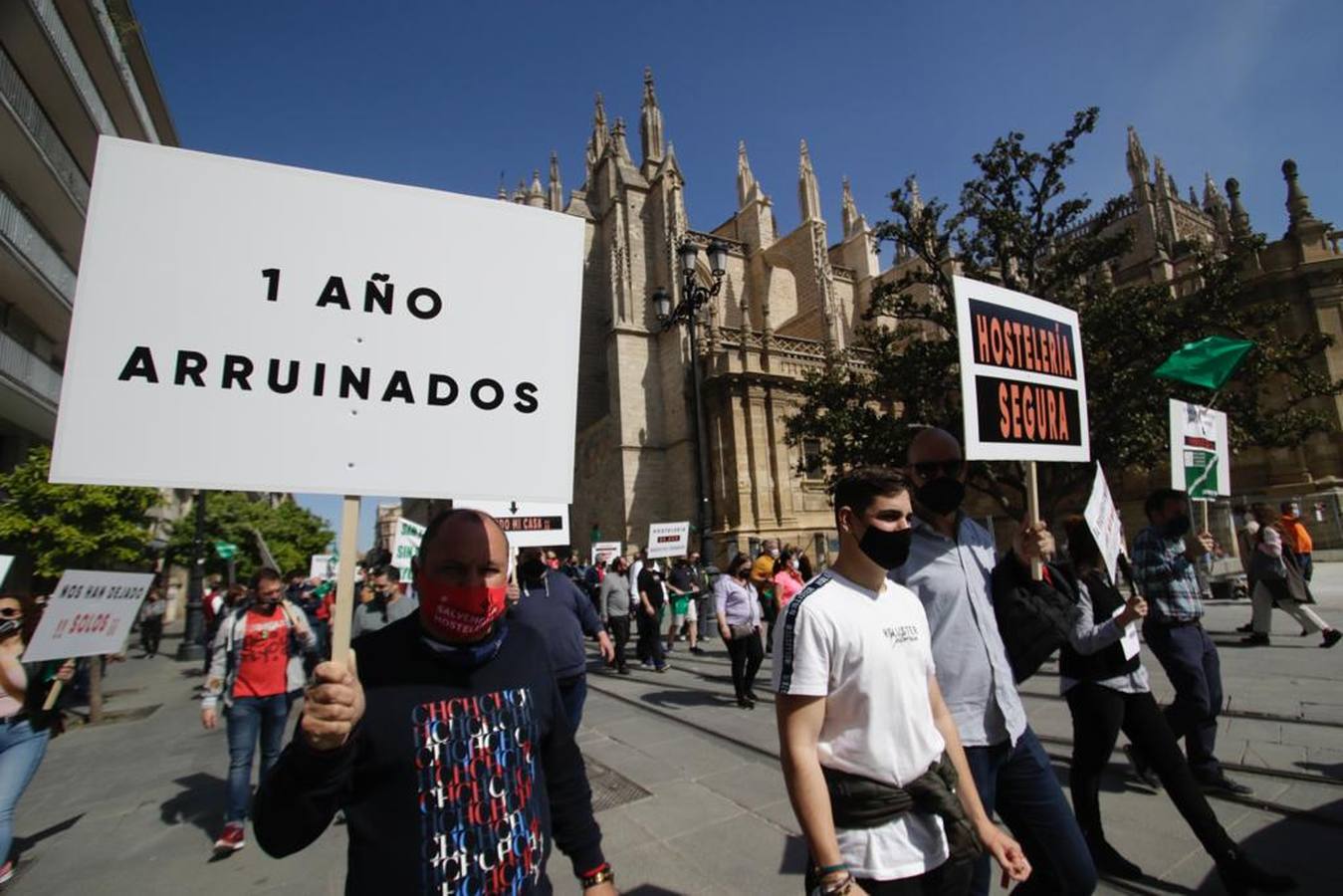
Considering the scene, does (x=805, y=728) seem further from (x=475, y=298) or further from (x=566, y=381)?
(x=475, y=298)

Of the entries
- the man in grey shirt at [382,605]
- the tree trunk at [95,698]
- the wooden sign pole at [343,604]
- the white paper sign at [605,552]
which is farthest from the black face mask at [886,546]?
the white paper sign at [605,552]

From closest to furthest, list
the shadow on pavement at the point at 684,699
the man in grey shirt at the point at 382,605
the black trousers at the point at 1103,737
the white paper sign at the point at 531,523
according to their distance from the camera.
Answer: the black trousers at the point at 1103,737
the man in grey shirt at the point at 382,605
the shadow on pavement at the point at 684,699
the white paper sign at the point at 531,523

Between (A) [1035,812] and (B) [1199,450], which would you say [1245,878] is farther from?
(B) [1199,450]

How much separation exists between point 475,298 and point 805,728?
1590 mm

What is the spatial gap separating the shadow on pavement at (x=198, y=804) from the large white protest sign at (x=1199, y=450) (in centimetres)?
760

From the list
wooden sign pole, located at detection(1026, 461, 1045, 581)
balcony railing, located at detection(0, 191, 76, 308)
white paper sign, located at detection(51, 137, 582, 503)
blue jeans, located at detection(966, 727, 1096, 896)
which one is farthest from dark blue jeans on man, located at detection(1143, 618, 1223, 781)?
balcony railing, located at detection(0, 191, 76, 308)

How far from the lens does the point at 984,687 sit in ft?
7.57

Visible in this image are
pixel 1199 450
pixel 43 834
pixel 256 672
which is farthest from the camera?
pixel 1199 450

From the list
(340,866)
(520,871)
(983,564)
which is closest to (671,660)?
(340,866)

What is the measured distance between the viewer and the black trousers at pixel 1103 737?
3.06 m

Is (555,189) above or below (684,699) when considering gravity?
above

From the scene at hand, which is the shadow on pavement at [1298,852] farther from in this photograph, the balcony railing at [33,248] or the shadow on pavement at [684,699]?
the balcony railing at [33,248]

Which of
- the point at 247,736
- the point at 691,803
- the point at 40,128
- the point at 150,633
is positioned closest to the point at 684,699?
the point at 691,803

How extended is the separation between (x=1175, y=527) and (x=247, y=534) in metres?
36.8
